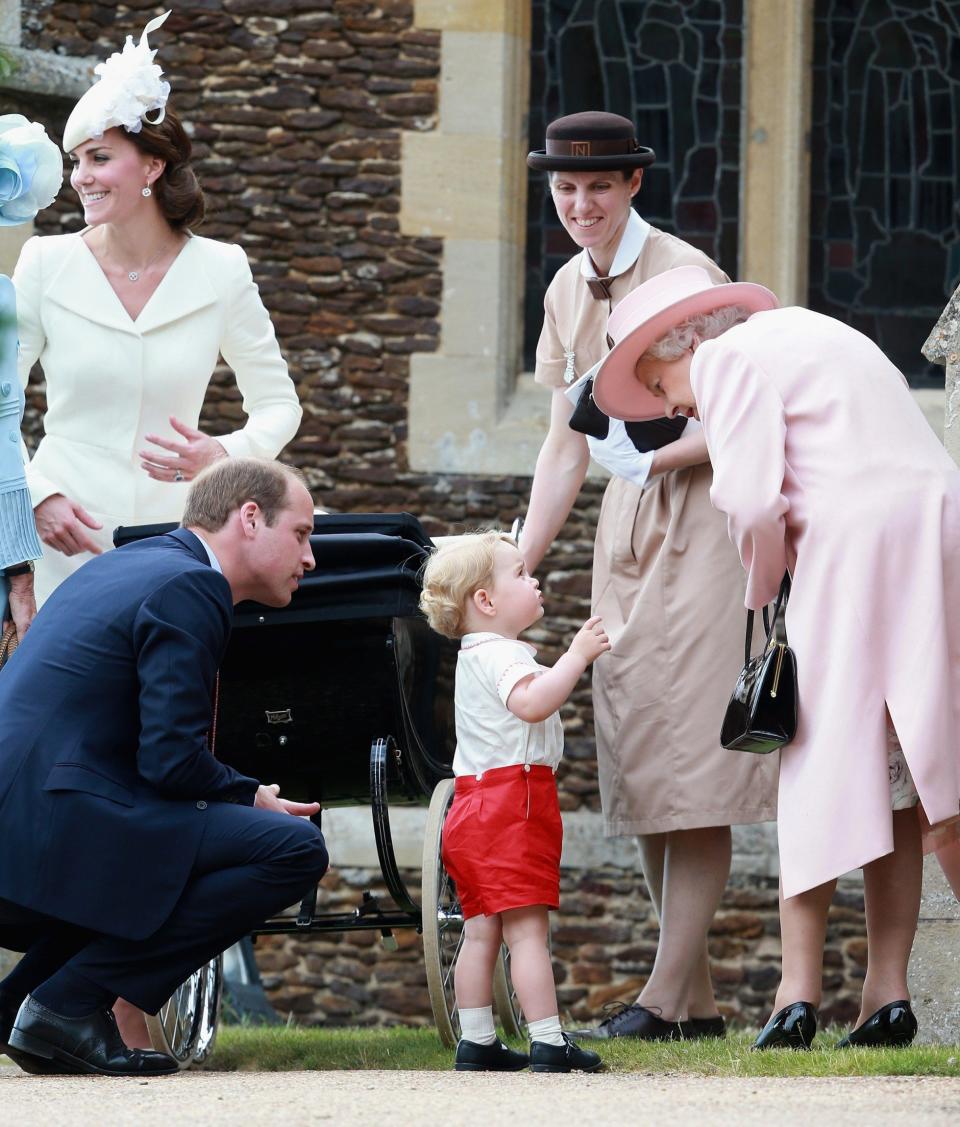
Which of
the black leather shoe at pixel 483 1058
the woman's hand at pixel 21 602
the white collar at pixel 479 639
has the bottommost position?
the black leather shoe at pixel 483 1058

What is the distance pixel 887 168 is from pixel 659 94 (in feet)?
3.63

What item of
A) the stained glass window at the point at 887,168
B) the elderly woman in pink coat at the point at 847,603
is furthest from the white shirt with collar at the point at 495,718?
the stained glass window at the point at 887,168

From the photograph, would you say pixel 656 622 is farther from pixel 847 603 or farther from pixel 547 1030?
pixel 547 1030

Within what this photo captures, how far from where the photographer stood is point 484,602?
177 inches

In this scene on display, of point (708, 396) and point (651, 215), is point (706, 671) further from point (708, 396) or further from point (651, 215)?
point (651, 215)

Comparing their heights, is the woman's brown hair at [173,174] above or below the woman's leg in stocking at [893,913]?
above

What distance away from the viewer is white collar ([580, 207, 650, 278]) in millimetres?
5125

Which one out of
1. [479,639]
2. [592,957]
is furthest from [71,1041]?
[592,957]

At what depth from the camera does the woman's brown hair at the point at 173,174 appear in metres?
5.02

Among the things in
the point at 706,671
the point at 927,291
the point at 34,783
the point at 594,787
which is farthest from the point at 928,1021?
the point at 927,291

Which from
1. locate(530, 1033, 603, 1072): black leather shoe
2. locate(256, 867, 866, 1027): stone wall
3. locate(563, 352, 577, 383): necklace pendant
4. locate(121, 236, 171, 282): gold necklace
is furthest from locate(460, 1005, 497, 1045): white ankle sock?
locate(256, 867, 866, 1027): stone wall

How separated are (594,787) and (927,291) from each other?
2808mm

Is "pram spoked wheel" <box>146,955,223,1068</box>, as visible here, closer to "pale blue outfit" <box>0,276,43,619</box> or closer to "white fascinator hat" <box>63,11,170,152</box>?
"pale blue outfit" <box>0,276,43,619</box>

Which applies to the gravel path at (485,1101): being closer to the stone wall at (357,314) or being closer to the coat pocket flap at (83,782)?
the coat pocket flap at (83,782)
